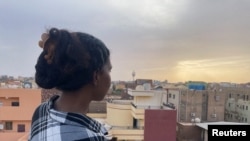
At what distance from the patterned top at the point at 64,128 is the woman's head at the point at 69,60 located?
0.15ft

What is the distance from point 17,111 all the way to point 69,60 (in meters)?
4.61

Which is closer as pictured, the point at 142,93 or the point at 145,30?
the point at 145,30

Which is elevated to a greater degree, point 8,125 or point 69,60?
point 69,60

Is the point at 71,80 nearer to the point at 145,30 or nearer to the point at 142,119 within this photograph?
the point at 145,30

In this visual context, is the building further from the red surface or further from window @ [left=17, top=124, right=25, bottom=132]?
window @ [left=17, top=124, right=25, bottom=132]

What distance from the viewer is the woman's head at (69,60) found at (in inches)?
18.1

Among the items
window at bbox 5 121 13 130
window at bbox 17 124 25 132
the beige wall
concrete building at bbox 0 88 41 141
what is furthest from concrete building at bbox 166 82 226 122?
window at bbox 5 121 13 130

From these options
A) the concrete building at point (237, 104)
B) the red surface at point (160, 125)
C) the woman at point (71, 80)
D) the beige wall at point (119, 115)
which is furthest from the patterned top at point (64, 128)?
the concrete building at point (237, 104)

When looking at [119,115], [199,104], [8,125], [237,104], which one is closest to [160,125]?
[119,115]

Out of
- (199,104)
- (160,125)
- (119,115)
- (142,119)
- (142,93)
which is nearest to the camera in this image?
(160,125)

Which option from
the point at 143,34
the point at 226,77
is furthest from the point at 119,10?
the point at 226,77

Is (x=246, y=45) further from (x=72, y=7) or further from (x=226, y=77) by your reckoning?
(x=72, y=7)

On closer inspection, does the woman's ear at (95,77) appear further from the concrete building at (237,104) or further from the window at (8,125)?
the concrete building at (237,104)

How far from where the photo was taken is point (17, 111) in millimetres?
4703
